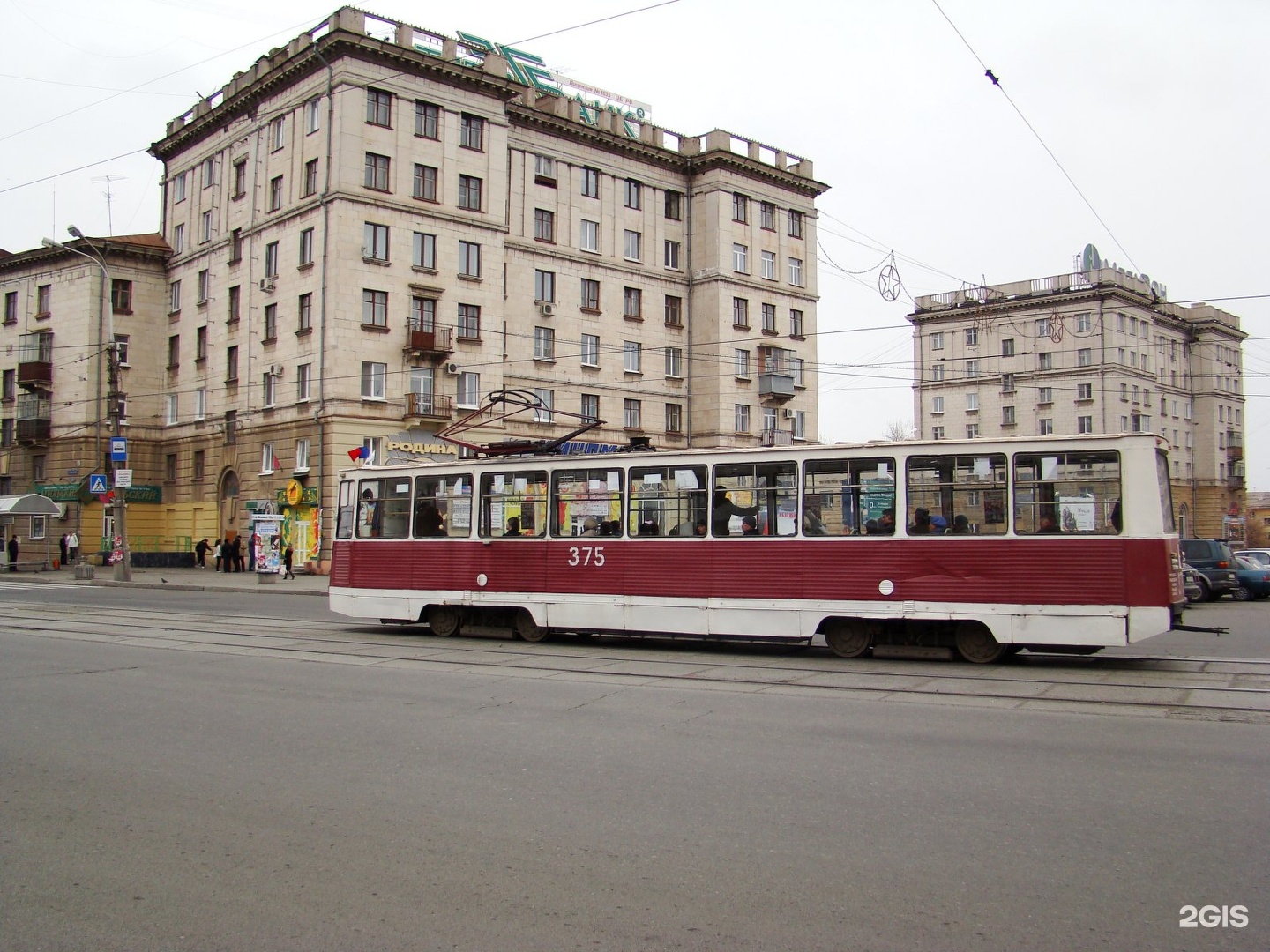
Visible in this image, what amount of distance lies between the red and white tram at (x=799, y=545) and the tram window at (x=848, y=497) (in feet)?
0.06

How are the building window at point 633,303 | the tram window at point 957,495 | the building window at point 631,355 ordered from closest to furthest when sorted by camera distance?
1. the tram window at point 957,495
2. the building window at point 631,355
3. the building window at point 633,303

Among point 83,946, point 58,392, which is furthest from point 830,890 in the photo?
point 58,392

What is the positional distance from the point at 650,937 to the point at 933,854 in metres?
1.70

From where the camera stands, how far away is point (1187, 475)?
3105 inches

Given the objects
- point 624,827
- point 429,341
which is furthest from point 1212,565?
point 429,341

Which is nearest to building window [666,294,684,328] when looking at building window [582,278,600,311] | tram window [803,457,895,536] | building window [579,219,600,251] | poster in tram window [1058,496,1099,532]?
building window [582,278,600,311]

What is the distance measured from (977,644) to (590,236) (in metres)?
38.4

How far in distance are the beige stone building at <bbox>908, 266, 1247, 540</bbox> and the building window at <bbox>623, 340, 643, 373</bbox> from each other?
1834 cm

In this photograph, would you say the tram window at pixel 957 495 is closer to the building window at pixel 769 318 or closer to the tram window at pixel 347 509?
the tram window at pixel 347 509

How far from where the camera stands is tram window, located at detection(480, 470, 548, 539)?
1575 centimetres

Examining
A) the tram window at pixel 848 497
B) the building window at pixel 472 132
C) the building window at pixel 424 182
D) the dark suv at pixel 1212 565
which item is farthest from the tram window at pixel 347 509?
the building window at pixel 472 132

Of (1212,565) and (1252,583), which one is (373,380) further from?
(1252,583)

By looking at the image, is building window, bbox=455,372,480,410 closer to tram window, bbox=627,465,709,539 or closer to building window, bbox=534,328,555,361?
building window, bbox=534,328,555,361

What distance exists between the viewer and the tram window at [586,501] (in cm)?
1517
